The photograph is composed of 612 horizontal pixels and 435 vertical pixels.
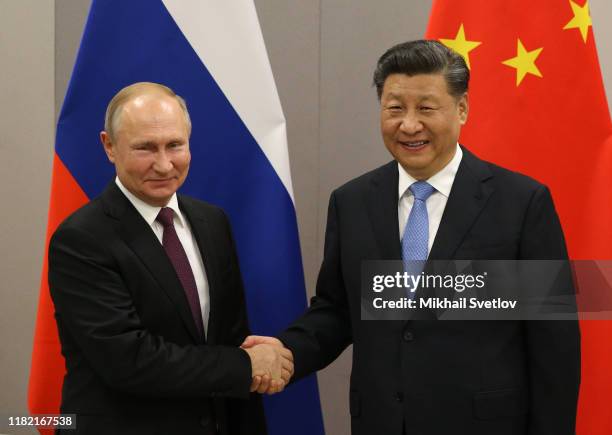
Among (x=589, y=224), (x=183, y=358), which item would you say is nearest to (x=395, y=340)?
(x=183, y=358)

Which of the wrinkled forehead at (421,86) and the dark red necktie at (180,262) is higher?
the wrinkled forehead at (421,86)

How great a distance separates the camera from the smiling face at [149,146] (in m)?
1.68

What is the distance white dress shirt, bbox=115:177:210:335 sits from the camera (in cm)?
173

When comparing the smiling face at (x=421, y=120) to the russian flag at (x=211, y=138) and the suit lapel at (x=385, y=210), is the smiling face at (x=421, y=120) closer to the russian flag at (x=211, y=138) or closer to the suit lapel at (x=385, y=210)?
the suit lapel at (x=385, y=210)

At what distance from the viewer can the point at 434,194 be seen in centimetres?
176

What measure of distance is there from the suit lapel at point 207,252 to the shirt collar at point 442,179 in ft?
1.57

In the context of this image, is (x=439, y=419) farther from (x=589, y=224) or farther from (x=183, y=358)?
(x=589, y=224)

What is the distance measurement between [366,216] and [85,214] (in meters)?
0.66

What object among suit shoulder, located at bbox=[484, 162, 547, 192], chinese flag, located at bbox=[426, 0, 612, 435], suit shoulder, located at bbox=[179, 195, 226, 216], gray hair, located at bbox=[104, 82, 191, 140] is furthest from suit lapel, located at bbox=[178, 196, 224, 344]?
chinese flag, located at bbox=[426, 0, 612, 435]

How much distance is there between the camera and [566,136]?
6.90ft

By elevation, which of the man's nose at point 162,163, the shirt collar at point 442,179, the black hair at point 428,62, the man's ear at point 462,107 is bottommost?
the shirt collar at point 442,179

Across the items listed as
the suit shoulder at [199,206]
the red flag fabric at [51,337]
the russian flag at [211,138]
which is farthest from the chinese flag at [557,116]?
the red flag fabric at [51,337]
